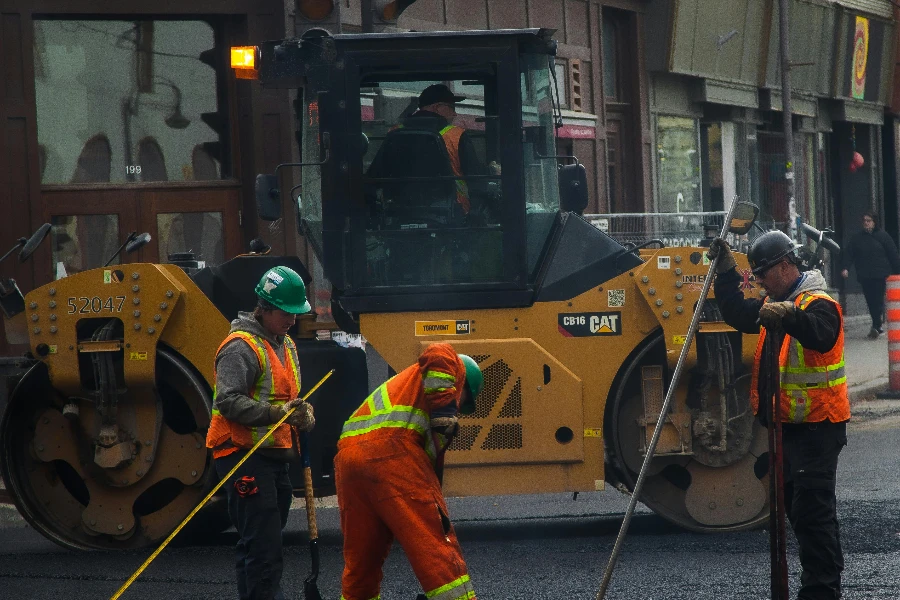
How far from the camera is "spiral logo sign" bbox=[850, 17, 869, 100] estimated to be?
87.1ft

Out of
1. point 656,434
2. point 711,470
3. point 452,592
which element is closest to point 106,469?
point 711,470

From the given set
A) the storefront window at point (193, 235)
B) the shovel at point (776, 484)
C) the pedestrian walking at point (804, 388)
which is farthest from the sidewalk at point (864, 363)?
the shovel at point (776, 484)

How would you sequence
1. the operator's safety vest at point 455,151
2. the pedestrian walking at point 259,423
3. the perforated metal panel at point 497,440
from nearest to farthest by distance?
the pedestrian walking at point 259,423, the operator's safety vest at point 455,151, the perforated metal panel at point 497,440

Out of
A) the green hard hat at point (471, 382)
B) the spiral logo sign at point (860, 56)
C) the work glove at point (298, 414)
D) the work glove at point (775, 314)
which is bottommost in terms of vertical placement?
the work glove at point (298, 414)

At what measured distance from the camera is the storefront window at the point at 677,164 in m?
20.7

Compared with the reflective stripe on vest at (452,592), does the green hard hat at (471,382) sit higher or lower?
higher

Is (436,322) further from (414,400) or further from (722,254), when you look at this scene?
(414,400)

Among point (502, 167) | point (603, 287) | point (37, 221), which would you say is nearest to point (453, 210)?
point (502, 167)

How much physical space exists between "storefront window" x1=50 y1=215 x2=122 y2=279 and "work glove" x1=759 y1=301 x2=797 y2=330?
8.50 metres

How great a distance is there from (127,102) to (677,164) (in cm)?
951

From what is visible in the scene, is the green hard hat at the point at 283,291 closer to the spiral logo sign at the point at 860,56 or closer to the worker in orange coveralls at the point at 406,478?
the worker in orange coveralls at the point at 406,478

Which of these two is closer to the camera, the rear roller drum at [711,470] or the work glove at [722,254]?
the work glove at [722,254]

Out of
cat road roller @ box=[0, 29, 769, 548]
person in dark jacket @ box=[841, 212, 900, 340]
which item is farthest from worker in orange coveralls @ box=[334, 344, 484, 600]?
person in dark jacket @ box=[841, 212, 900, 340]

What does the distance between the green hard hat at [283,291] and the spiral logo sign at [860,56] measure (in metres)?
21.6
